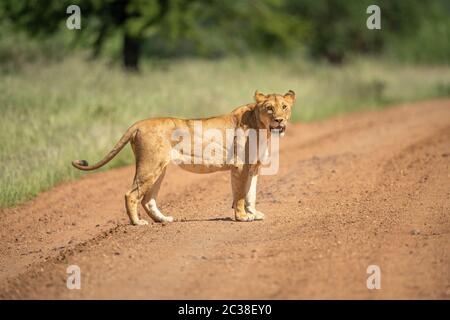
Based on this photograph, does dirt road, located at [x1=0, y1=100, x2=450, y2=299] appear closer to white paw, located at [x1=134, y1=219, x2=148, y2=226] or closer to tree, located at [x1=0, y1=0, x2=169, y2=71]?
white paw, located at [x1=134, y1=219, x2=148, y2=226]

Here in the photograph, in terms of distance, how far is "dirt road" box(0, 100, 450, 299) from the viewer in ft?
19.5

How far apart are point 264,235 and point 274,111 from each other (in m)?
1.16

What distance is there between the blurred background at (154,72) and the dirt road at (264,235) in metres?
1.05

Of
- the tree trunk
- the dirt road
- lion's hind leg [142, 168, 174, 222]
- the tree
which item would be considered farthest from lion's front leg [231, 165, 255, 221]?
the tree trunk

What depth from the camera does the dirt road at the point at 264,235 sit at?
233 inches

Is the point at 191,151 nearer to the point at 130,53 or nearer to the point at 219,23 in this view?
the point at 130,53

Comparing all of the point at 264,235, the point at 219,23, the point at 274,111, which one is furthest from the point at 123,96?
the point at 264,235

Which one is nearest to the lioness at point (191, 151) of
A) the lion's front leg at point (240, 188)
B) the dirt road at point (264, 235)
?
the lion's front leg at point (240, 188)

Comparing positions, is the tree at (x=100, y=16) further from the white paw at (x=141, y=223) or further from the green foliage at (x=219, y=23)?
the white paw at (x=141, y=223)

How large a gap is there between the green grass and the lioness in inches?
108

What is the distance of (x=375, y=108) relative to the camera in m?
19.9

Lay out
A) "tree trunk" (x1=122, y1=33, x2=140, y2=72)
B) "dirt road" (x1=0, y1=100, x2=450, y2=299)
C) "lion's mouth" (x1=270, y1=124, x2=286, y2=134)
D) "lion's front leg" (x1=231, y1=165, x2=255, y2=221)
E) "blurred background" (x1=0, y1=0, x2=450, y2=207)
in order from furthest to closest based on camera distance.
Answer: "tree trunk" (x1=122, y1=33, x2=140, y2=72), "blurred background" (x1=0, y1=0, x2=450, y2=207), "lion's front leg" (x1=231, y1=165, x2=255, y2=221), "lion's mouth" (x1=270, y1=124, x2=286, y2=134), "dirt road" (x1=0, y1=100, x2=450, y2=299)

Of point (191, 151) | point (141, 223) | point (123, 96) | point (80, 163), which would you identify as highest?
point (123, 96)

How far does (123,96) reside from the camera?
14.6 metres
